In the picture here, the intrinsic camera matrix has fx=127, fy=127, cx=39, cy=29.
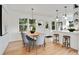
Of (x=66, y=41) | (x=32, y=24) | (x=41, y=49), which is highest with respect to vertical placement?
(x=32, y=24)

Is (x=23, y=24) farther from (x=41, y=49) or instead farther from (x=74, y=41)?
(x=74, y=41)

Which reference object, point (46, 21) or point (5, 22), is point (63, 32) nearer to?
point (46, 21)

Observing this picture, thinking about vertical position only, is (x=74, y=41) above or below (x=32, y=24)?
below

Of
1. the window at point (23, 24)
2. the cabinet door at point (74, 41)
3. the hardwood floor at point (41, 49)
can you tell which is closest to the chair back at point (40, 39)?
the hardwood floor at point (41, 49)

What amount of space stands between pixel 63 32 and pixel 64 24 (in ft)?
0.64

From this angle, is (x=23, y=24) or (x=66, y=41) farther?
(x=66, y=41)

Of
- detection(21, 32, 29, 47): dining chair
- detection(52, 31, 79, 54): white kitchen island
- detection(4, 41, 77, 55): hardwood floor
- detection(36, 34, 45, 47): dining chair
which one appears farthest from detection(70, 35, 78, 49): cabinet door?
detection(21, 32, 29, 47): dining chair

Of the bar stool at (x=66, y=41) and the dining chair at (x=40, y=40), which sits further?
the bar stool at (x=66, y=41)

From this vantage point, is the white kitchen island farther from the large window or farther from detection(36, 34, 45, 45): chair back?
the large window

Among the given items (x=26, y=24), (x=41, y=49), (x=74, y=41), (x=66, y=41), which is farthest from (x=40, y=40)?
(x=74, y=41)

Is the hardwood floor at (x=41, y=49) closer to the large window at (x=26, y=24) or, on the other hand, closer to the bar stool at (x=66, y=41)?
the bar stool at (x=66, y=41)

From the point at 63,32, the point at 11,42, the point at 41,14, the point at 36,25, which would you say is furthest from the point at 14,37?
the point at 63,32

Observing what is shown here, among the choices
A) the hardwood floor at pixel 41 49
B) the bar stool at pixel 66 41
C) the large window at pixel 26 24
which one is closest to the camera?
the hardwood floor at pixel 41 49

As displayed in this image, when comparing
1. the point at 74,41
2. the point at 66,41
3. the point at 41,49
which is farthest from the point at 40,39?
the point at 74,41
